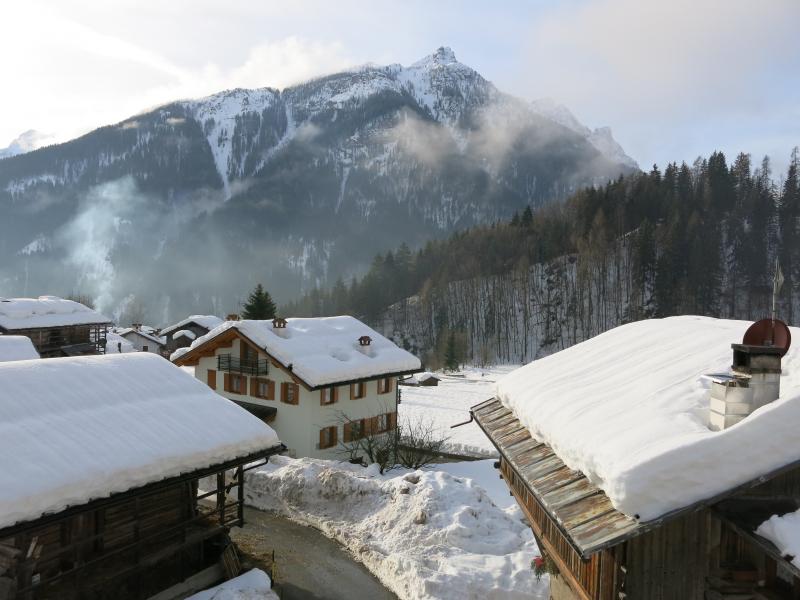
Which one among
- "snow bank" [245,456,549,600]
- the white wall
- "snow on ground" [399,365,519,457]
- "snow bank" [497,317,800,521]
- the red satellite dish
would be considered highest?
the red satellite dish

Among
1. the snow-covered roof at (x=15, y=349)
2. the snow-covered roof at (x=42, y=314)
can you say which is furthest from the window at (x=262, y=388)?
the snow-covered roof at (x=42, y=314)

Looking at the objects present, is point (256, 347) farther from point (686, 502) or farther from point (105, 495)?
point (686, 502)

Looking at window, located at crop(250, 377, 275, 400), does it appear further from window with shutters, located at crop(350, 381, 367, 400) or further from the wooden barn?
the wooden barn

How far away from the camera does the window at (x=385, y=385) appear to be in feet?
104

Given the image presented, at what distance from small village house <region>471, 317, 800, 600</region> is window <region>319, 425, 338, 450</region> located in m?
19.3

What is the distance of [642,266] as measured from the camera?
8331 centimetres

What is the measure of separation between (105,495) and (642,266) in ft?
272

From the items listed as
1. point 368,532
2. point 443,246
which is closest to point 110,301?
point 443,246

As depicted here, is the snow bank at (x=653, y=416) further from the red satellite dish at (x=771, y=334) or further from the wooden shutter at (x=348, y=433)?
the wooden shutter at (x=348, y=433)

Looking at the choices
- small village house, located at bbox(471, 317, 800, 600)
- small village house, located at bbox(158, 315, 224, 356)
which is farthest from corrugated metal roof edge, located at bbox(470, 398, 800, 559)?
small village house, located at bbox(158, 315, 224, 356)

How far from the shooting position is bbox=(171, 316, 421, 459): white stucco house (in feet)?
92.6

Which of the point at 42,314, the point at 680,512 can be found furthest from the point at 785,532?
the point at 42,314

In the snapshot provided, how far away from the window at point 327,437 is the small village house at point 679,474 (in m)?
19.3

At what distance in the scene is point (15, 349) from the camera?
1171 inches
